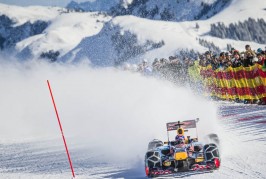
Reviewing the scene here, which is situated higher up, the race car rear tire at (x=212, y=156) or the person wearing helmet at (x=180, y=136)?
the person wearing helmet at (x=180, y=136)

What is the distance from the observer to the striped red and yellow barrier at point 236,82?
16.8 meters

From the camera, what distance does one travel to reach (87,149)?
12.9m

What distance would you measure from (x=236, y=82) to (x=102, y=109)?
16.8 ft

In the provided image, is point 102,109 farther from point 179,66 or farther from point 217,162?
point 217,162

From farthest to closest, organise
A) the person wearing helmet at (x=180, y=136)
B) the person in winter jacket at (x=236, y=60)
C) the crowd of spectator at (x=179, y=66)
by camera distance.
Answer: the crowd of spectator at (x=179, y=66), the person in winter jacket at (x=236, y=60), the person wearing helmet at (x=180, y=136)

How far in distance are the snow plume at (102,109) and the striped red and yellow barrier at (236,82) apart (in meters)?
1.32

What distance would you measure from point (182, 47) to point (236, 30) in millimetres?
39409

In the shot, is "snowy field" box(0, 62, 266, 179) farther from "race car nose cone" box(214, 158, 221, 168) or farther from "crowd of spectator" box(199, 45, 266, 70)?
"crowd of spectator" box(199, 45, 266, 70)

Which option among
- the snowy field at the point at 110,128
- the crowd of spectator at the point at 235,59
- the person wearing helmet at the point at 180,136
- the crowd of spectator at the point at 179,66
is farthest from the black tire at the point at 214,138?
the crowd of spectator at the point at 179,66

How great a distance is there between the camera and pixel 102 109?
60.1ft

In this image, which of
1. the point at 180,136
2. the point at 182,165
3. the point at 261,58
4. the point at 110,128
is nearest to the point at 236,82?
the point at 261,58

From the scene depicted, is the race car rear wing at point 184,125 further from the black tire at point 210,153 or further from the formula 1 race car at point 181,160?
the black tire at point 210,153

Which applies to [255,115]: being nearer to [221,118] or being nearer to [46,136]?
[221,118]

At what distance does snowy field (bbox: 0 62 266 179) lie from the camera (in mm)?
9367
